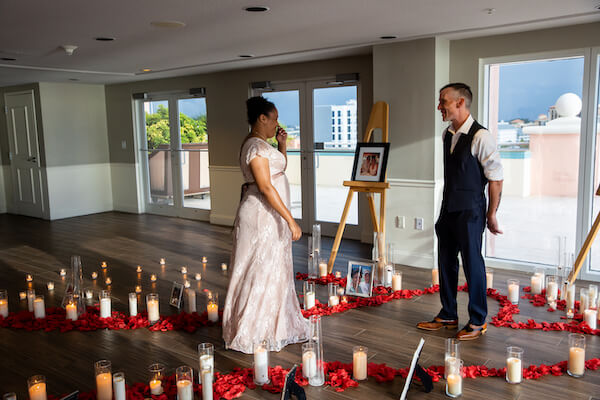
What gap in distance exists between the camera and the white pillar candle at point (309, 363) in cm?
288

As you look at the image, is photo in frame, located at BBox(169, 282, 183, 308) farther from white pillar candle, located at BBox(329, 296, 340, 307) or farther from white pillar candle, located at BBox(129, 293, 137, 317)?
white pillar candle, located at BBox(329, 296, 340, 307)

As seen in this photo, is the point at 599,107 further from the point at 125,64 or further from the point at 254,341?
the point at 125,64

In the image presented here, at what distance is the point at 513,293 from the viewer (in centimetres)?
420

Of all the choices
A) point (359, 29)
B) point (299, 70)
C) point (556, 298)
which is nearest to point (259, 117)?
point (359, 29)

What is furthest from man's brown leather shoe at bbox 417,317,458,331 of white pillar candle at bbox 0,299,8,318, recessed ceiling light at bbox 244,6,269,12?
white pillar candle at bbox 0,299,8,318

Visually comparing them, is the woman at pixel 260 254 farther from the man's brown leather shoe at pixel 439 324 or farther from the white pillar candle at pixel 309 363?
the man's brown leather shoe at pixel 439 324

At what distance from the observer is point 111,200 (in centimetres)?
993

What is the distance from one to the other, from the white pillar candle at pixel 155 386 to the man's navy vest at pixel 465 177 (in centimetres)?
210

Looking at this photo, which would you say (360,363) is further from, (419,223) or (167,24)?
(167,24)

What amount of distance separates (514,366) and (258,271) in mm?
1607

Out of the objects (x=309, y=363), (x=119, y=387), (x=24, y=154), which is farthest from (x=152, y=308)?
(x=24, y=154)

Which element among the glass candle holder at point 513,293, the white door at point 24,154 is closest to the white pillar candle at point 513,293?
the glass candle holder at point 513,293

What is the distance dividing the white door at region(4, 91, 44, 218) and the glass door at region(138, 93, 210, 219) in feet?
6.09

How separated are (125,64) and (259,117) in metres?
4.21
